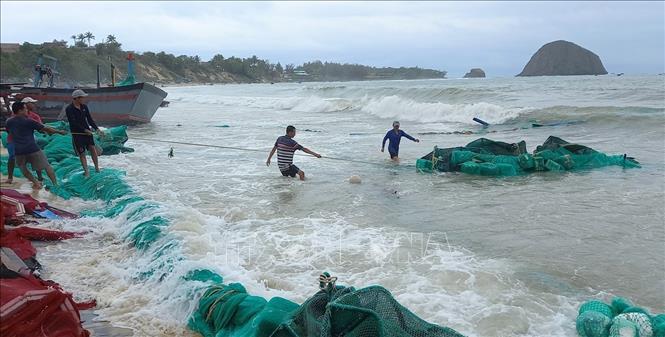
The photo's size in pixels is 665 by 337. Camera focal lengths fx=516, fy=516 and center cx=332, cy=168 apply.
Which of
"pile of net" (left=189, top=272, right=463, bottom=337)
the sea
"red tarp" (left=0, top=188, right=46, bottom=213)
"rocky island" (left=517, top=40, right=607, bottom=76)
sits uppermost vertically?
"rocky island" (left=517, top=40, right=607, bottom=76)

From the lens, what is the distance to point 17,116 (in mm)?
8523

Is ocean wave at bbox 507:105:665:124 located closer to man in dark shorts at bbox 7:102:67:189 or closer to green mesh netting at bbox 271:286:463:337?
man in dark shorts at bbox 7:102:67:189

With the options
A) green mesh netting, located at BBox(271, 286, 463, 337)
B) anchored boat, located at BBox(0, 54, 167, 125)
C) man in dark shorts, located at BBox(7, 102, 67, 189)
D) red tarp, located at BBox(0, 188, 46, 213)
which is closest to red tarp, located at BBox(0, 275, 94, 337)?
green mesh netting, located at BBox(271, 286, 463, 337)

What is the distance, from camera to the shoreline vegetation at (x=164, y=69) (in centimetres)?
3920

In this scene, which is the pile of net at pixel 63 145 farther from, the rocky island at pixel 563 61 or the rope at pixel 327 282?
the rocky island at pixel 563 61

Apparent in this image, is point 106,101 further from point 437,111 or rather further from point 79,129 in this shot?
point 437,111

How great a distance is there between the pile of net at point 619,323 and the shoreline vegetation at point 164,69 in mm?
6629

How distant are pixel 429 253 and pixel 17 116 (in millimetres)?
7099

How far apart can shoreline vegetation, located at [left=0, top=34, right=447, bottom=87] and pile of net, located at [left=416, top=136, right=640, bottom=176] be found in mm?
8049

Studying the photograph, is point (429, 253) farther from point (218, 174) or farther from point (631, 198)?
point (218, 174)

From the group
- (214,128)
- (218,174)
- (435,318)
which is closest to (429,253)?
(435,318)

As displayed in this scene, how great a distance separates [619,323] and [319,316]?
7.59 feet

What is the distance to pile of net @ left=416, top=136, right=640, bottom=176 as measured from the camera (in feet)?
35.0

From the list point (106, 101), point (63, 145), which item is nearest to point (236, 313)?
point (63, 145)
